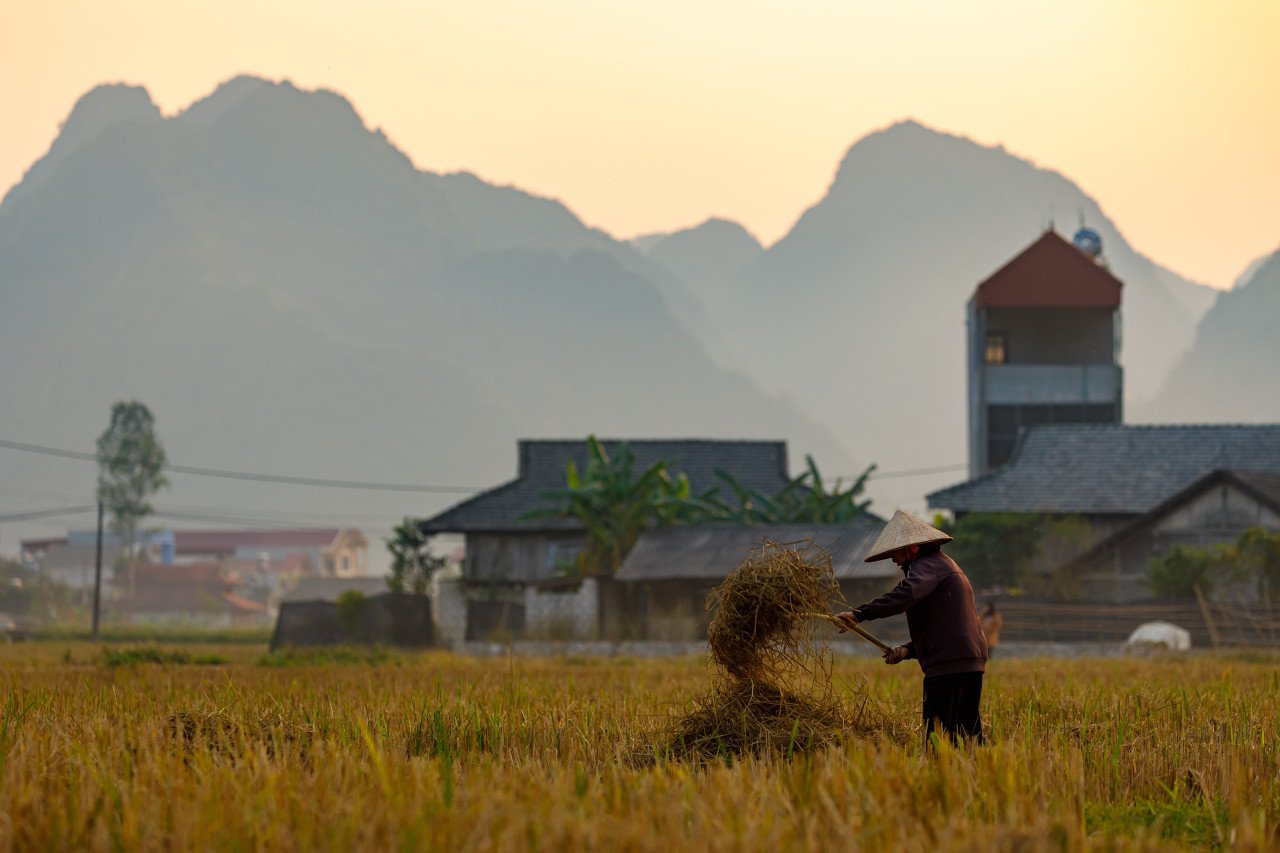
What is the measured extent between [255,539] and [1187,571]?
133 meters

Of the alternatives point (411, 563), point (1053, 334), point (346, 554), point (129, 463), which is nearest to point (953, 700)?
point (411, 563)

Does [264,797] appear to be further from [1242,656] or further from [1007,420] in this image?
[1007,420]

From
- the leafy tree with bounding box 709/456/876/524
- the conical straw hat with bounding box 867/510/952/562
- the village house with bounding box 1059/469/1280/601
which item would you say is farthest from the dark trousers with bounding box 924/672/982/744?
the leafy tree with bounding box 709/456/876/524

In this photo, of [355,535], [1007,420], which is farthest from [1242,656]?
[355,535]

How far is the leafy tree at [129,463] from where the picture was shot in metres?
102

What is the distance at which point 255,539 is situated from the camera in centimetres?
15588

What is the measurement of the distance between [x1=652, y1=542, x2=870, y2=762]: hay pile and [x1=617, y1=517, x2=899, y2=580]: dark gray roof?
26450mm

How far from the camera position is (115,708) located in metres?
9.96

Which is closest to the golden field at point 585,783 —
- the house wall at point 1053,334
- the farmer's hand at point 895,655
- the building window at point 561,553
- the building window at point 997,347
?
the farmer's hand at point 895,655

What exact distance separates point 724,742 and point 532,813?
9.32 feet

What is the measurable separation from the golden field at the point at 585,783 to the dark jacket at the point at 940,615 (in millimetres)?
415

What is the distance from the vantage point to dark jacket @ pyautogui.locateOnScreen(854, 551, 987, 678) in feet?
27.1

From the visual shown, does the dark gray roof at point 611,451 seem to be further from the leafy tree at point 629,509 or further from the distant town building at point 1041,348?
the distant town building at point 1041,348

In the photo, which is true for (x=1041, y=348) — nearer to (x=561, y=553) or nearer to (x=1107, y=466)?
(x=1107, y=466)
